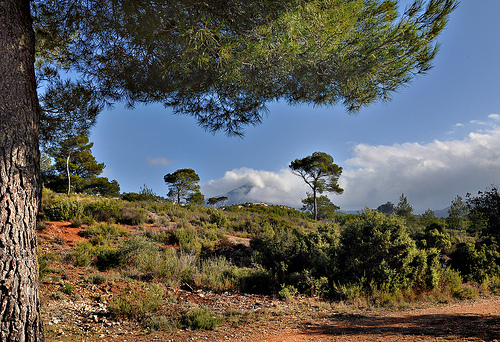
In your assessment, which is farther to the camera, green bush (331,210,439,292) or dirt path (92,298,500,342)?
green bush (331,210,439,292)

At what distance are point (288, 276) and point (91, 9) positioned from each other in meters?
7.29

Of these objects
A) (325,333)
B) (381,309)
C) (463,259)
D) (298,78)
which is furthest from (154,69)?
(463,259)

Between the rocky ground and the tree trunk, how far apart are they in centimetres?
171

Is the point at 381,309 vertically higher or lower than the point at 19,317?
lower

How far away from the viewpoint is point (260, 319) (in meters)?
5.36

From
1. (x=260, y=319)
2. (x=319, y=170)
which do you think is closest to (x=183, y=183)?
(x=319, y=170)

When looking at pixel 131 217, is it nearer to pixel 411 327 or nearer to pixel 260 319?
pixel 260 319

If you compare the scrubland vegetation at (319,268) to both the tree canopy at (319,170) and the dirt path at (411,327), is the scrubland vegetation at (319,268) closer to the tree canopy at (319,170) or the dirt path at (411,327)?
the dirt path at (411,327)

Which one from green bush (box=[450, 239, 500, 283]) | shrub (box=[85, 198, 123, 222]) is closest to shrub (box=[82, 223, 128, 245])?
shrub (box=[85, 198, 123, 222])

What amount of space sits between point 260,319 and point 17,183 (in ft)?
14.1

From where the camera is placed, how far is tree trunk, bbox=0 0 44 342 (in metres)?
3.08

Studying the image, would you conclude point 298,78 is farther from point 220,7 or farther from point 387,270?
point 387,270

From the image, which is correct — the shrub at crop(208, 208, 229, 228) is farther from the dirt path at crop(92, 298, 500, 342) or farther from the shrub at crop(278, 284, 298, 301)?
the dirt path at crop(92, 298, 500, 342)

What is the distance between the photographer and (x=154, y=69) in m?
5.76
